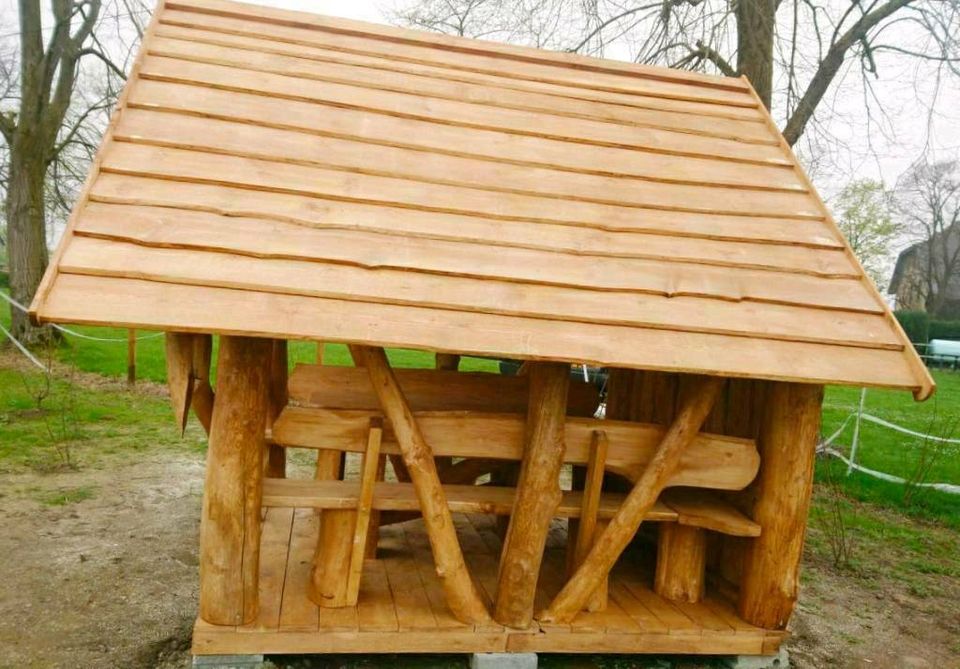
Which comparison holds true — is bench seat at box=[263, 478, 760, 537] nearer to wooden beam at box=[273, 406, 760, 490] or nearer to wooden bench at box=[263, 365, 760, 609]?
wooden bench at box=[263, 365, 760, 609]

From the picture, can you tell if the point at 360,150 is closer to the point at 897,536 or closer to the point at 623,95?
the point at 623,95

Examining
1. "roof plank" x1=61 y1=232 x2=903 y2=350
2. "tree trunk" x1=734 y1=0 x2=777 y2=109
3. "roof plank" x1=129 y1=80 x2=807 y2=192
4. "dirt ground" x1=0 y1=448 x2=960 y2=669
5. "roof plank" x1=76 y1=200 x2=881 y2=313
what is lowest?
"dirt ground" x1=0 y1=448 x2=960 y2=669

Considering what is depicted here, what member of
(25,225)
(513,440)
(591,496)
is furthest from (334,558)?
(25,225)

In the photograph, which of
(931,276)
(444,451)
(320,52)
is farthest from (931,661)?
(931,276)

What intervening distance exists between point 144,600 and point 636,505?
111 inches

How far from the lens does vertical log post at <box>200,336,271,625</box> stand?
11.1ft

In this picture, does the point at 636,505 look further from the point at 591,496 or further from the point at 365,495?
the point at 365,495

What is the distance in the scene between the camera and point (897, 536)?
22.5ft

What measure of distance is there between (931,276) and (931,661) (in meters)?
40.8

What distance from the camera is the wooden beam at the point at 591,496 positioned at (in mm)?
3822

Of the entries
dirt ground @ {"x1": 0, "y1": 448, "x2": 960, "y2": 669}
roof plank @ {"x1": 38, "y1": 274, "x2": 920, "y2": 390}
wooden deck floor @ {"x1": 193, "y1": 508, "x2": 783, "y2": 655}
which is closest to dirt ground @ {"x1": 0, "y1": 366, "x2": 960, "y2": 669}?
dirt ground @ {"x1": 0, "y1": 448, "x2": 960, "y2": 669}

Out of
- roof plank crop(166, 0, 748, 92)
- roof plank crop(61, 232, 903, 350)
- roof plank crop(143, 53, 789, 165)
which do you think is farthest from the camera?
roof plank crop(166, 0, 748, 92)

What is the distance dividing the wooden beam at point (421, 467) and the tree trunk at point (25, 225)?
1197 centimetres

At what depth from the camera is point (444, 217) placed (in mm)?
3598
